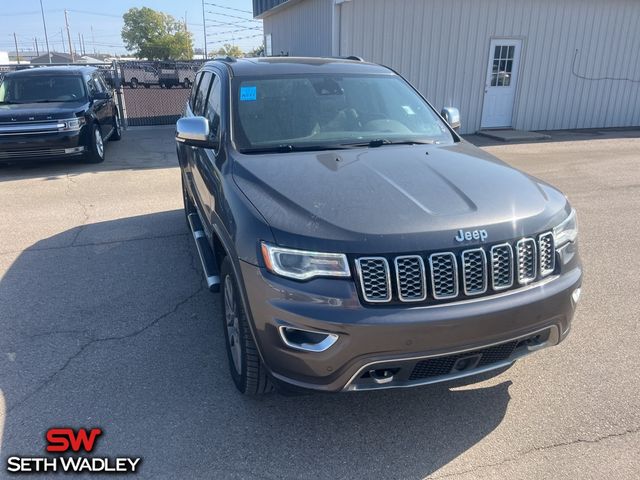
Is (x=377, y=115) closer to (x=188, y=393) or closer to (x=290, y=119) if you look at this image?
(x=290, y=119)

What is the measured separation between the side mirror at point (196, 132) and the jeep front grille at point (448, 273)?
5.46 feet

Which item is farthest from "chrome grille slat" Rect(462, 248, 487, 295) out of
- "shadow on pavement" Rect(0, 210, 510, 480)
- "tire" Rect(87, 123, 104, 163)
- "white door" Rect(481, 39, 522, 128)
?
"white door" Rect(481, 39, 522, 128)

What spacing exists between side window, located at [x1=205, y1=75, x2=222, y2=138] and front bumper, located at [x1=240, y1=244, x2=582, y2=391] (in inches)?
60.2

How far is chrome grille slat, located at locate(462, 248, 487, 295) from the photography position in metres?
2.36

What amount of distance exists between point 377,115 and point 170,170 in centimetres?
612

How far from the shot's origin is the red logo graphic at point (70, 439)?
260 cm

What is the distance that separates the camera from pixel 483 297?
2.39m

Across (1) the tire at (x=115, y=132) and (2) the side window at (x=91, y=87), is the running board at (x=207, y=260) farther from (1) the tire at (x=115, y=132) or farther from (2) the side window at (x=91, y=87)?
(1) the tire at (x=115, y=132)

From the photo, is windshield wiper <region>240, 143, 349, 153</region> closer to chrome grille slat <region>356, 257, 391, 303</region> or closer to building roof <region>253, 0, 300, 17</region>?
chrome grille slat <region>356, 257, 391, 303</region>

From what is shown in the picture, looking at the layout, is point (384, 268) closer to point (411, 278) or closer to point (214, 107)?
point (411, 278)

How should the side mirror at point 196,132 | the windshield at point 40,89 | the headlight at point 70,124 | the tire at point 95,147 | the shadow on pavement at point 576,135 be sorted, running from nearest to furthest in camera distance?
the side mirror at point 196,132, the headlight at point 70,124, the tire at point 95,147, the windshield at point 40,89, the shadow on pavement at point 576,135

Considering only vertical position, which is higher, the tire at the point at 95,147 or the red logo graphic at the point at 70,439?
the tire at the point at 95,147

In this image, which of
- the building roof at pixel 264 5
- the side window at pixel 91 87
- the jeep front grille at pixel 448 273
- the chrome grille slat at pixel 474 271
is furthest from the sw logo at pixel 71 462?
the building roof at pixel 264 5

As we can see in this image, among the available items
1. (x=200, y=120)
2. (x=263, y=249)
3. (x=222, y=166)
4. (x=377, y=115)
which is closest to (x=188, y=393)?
(x=263, y=249)
